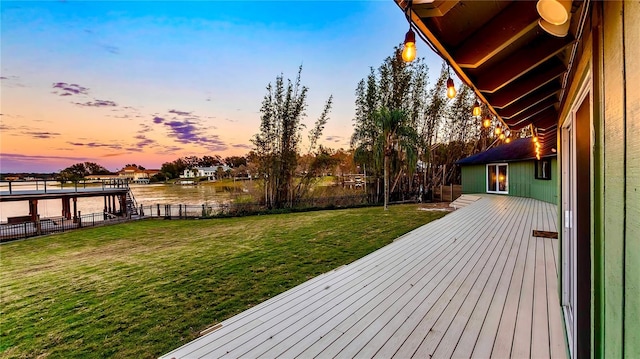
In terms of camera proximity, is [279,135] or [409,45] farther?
[279,135]

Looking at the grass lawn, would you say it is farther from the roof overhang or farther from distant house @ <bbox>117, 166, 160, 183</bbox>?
distant house @ <bbox>117, 166, 160, 183</bbox>

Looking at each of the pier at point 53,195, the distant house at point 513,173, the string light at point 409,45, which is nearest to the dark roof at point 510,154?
the distant house at point 513,173

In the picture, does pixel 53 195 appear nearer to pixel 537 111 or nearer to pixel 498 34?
pixel 498 34

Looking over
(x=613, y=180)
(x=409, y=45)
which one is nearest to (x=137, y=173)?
(x=409, y=45)

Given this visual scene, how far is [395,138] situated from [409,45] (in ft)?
36.8

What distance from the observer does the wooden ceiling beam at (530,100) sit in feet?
6.63

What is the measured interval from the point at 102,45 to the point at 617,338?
11674mm

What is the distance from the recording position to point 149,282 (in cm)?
412

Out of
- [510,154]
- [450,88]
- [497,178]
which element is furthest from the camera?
[497,178]

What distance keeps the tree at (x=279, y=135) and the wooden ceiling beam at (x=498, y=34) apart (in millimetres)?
11609

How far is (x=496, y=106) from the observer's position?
224 centimetres

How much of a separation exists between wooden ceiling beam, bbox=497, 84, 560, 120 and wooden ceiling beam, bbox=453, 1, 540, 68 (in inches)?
41.7

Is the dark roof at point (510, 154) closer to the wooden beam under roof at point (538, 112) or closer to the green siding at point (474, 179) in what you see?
the green siding at point (474, 179)

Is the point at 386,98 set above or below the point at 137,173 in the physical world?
above
